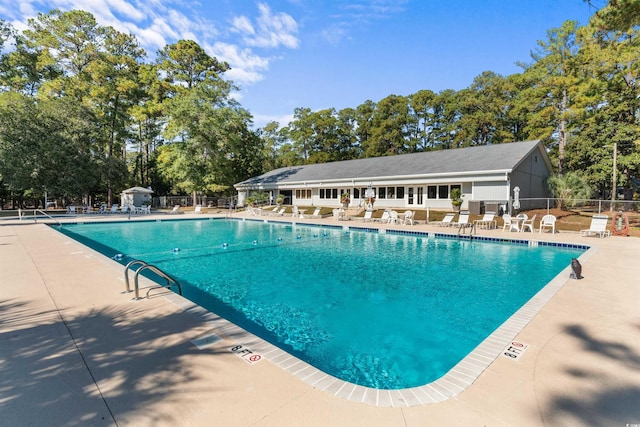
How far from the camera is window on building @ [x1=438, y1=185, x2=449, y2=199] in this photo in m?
19.2

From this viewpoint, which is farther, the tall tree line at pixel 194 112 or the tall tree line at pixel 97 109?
the tall tree line at pixel 97 109

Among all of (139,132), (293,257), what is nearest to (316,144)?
(139,132)

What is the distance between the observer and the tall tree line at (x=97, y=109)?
77.8 feet

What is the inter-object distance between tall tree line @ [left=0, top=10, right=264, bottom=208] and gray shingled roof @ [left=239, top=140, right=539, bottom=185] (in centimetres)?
706

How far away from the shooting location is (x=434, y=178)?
18.9 meters

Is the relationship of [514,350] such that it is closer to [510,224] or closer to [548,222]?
[510,224]

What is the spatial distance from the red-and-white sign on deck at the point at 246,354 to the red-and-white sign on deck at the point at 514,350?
2556 millimetres

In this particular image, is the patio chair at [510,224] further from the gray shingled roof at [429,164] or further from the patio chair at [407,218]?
the patio chair at [407,218]

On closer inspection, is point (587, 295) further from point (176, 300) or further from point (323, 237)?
point (323, 237)

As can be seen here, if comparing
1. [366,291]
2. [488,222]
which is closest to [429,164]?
[488,222]

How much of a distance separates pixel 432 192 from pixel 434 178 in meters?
1.30

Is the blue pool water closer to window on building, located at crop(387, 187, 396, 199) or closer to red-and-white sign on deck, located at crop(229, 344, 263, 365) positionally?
red-and-white sign on deck, located at crop(229, 344, 263, 365)

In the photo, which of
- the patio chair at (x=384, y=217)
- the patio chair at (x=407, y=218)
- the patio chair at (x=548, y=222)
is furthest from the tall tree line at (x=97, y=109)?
the patio chair at (x=548, y=222)

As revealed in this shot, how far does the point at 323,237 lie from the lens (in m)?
13.5
